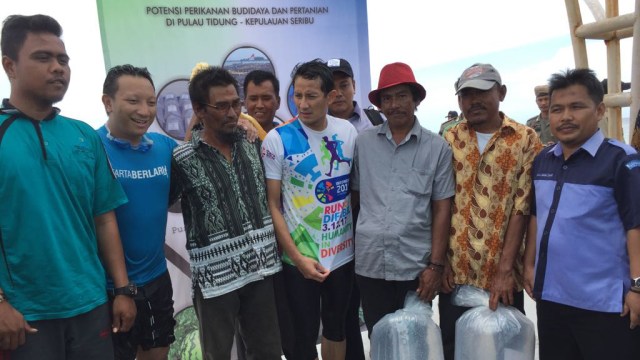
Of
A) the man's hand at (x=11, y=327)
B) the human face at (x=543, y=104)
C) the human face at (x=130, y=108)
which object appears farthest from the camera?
the human face at (x=543, y=104)

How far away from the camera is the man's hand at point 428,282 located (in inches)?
98.3

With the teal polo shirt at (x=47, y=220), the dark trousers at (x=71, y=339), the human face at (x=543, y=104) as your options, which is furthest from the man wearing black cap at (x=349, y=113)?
the human face at (x=543, y=104)

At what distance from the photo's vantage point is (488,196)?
2.42 meters

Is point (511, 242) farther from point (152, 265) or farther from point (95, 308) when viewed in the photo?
point (95, 308)

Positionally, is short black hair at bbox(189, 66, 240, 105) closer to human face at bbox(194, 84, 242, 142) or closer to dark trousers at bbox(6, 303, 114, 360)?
human face at bbox(194, 84, 242, 142)

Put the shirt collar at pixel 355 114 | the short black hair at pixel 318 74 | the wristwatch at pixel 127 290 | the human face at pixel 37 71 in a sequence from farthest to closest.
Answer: the shirt collar at pixel 355 114 → the short black hair at pixel 318 74 → the wristwatch at pixel 127 290 → the human face at pixel 37 71

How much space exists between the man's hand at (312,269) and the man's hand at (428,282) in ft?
1.64

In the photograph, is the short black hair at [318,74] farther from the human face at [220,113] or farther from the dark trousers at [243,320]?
the dark trousers at [243,320]

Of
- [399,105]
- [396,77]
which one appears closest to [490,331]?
[399,105]

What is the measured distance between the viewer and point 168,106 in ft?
11.2

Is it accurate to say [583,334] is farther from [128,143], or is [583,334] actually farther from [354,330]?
[128,143]

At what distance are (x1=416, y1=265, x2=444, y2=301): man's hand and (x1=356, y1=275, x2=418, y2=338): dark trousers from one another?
0.05 meters

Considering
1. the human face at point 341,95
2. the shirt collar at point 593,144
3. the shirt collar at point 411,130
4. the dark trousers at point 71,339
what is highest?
the human face at point 341,95

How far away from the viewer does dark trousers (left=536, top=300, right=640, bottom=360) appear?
2064 mm
